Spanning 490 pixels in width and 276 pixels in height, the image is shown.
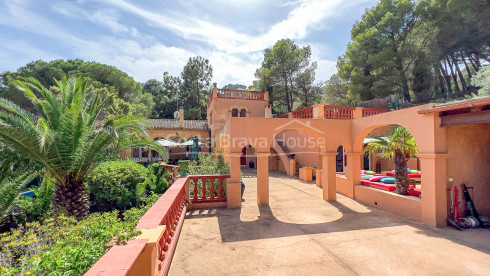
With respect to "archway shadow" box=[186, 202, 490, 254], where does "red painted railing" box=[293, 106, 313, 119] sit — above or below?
above

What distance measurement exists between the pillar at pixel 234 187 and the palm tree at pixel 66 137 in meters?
3.25

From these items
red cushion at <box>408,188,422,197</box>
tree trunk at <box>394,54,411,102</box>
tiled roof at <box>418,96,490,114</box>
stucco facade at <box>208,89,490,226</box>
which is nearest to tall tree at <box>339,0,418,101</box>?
tree trunk at <box>394,54,411,102</box>

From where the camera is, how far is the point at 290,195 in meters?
9.84

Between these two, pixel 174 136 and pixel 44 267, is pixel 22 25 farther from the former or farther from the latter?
pixel 174 136

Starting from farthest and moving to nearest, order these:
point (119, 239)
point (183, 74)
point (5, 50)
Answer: point (183, 74) → point (5, 50) → point (119, 239)

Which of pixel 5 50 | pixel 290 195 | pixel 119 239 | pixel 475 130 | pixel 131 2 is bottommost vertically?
pixel 290 195

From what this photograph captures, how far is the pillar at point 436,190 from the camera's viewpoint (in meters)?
5.93

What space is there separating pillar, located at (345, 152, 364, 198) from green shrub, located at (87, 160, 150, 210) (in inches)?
329

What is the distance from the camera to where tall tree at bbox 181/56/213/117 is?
3325 cm

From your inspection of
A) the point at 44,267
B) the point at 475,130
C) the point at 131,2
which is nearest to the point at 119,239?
the point at 44,267

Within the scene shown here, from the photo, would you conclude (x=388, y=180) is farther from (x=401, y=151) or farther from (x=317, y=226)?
(x=317, y=226)

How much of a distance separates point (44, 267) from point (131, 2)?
7081 millimetres

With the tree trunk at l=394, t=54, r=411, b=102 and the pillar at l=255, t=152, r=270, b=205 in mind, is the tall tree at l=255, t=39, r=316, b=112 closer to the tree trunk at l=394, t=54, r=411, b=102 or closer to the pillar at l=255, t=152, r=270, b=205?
the tree trunk at l=394, t=54, r=411, b=102

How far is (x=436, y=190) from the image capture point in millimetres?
5941
